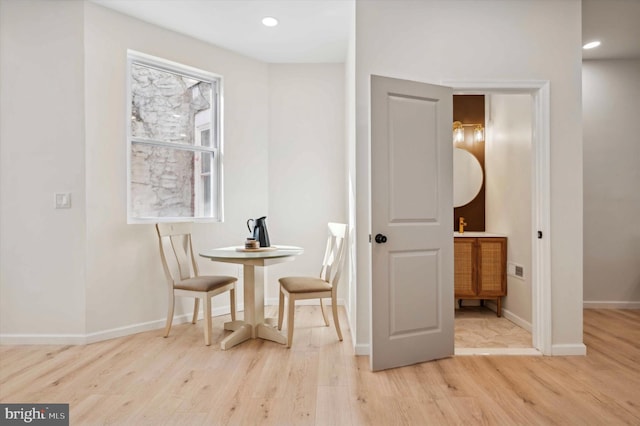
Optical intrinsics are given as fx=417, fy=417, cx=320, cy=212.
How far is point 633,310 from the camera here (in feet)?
14.6

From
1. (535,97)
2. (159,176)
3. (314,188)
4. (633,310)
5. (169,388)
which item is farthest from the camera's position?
(314,188)

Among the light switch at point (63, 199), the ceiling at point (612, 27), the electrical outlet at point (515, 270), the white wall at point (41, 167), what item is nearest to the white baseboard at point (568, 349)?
the electrical outlet at point (515, 270)

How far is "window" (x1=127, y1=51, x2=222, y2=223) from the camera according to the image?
3.77 m

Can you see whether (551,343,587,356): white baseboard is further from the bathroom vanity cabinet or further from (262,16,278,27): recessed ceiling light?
(262,16,278,27): recessed ceiling light

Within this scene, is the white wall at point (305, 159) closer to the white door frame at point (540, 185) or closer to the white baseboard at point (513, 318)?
the white baseboard at point (513, 318)

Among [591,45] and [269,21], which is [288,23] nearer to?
[269,21]

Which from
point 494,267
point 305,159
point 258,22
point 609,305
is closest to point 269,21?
point 258,22

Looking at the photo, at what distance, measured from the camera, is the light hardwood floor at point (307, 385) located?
2137mm

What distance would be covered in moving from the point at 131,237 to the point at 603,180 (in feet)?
15.9

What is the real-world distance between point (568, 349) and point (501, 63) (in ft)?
7.08

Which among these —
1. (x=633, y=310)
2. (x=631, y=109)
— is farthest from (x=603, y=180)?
(x=633, y=310)

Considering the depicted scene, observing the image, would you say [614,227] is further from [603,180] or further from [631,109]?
[631,109]

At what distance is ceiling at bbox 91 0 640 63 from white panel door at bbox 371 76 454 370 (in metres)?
1.14

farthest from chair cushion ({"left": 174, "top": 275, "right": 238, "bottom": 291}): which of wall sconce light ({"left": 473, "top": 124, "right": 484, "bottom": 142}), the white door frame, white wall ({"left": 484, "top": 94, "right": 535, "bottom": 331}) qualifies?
wall sconce light ({"left": 473, "top": 124, "right": 484, "bottom": 142})
